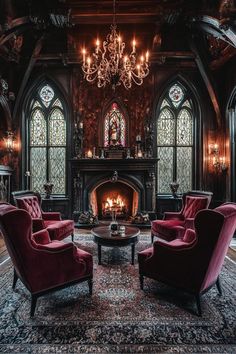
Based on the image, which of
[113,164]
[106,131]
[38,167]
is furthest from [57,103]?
[113,164]

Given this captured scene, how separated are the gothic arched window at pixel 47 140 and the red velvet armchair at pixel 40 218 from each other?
7.37 ft

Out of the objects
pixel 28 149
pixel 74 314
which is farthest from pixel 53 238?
pixel 28 149

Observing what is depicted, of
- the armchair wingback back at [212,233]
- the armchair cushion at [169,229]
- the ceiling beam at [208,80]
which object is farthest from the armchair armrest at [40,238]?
the ceiling beam at [208,80]

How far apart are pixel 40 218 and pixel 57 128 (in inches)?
149

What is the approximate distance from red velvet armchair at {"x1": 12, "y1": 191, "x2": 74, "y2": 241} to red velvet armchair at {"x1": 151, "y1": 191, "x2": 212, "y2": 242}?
2032 mm

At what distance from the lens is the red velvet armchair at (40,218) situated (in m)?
4.43

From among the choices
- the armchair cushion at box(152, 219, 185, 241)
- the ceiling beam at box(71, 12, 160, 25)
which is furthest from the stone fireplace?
the ceiling beam at box(71, 12, 160, 25)

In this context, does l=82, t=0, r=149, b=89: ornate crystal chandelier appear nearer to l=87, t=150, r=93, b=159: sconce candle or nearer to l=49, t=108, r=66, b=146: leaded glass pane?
l=87, t=150, r=93, b=159: sconce candle

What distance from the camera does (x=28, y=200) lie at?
4.97 meters

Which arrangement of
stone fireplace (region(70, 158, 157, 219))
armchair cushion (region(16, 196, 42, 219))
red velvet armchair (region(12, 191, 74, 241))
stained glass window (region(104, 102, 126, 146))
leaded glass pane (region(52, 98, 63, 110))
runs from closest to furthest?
red velvet armchair (region(12, 191, 74, 241)) → armchair cushion (region(16, 196, 42, 219)) → stone fireplace (region(70, 158, 157, 219)) → stained glass window (region(104, 102, 126, 146)) → leaded glass pane (region(52, 98, 63, 110))

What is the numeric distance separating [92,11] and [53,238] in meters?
5.73

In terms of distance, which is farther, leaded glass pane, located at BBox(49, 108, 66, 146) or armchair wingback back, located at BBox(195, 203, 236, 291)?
leaded glass pane, located at BBox(49, 108, 66, 146)

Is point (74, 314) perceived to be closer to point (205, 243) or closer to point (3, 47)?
point (205, 243)

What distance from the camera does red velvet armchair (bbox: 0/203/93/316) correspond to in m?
2.49
